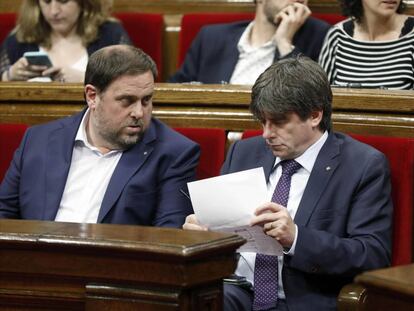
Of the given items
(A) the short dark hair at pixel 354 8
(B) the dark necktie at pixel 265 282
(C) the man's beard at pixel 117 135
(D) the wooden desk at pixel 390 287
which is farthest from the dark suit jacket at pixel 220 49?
(D) the wooden desk at pixel 390 287

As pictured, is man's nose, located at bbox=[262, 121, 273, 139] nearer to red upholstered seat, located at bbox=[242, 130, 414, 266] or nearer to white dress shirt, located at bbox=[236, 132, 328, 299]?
white dress shirt, located at bbox=[236, 132, 328, 299]

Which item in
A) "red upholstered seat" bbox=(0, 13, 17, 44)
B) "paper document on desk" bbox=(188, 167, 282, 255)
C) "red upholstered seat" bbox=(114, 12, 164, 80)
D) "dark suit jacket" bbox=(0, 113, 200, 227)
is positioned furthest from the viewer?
"red upholstered seat" bbox=(0, 13, 17, 44)

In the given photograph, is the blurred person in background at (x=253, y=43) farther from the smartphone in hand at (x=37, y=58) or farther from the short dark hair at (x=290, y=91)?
the short dark hair at (x=290, y=91)

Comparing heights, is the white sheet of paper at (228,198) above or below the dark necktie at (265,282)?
above

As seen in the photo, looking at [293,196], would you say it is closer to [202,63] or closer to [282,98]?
[282,98]

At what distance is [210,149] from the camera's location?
1924 millimetres

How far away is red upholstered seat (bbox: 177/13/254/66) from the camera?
2.59 meters

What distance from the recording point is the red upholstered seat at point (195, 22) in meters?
2.59

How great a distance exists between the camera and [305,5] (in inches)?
94.3

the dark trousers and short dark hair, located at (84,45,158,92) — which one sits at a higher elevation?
short dark hair, located at (84,45,158,92)

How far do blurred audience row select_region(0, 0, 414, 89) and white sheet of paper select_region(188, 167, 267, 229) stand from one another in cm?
67

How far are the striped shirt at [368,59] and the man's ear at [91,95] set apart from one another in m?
0.58

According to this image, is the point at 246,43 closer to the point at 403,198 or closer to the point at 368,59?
the point at 368,59

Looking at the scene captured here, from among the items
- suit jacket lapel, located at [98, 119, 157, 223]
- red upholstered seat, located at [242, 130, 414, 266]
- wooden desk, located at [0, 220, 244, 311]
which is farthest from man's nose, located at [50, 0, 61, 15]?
wooden desk, located at [0, 220, 244, 311]
